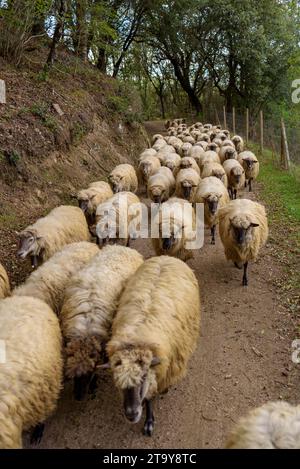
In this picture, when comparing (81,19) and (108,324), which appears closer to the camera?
(108,324)

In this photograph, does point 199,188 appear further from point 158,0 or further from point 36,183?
point 158,0

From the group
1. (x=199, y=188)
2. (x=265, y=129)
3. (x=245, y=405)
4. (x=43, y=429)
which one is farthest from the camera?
(x=265, y=129)

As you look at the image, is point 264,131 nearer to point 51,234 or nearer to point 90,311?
point 51,234

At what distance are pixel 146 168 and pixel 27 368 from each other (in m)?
8.76

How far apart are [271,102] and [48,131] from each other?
774 inches

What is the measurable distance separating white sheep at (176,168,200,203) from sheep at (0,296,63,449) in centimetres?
556

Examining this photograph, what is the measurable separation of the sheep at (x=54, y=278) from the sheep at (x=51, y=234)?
2.64ft

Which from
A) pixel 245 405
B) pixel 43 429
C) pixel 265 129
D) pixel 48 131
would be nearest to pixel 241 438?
pixel 245 405

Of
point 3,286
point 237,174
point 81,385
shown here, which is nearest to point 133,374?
point 81,385

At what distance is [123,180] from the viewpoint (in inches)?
424

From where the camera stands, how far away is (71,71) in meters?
14.9

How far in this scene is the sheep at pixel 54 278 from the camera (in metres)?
5.11

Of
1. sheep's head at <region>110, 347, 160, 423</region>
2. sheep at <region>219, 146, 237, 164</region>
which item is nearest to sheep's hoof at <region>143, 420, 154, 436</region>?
sheep's head at <region>110, 347, 160, 423</region>
